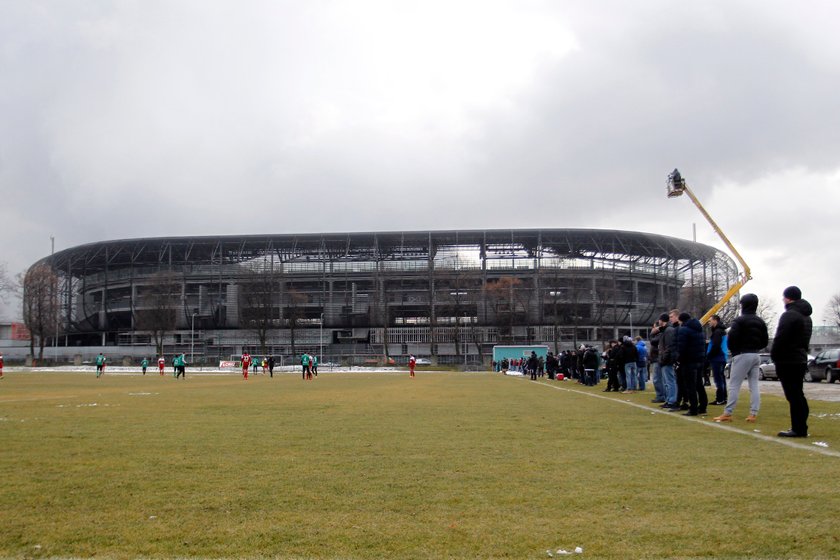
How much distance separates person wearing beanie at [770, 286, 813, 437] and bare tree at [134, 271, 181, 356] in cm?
9400

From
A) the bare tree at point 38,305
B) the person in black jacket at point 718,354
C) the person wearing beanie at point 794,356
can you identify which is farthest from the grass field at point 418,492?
the bare tree at point 38,305

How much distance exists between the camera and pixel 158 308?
9788 cm

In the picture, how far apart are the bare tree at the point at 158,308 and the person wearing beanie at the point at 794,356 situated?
9400 centimetres

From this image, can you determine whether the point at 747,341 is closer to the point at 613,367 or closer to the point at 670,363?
the point at 670,363

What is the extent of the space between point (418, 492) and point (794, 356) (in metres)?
5.95

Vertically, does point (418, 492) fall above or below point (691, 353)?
below

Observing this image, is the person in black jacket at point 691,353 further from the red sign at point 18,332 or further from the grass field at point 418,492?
the red sign at point 18,332

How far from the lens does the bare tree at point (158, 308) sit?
97.1m

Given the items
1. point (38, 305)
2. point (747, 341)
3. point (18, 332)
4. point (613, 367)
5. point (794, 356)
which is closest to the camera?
point (794, 356)

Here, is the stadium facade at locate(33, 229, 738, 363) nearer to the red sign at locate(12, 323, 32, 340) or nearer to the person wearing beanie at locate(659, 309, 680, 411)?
the red sign at locate(12, 323, 32, 340)

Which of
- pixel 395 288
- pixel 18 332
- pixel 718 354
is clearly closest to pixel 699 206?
pixel 718 354

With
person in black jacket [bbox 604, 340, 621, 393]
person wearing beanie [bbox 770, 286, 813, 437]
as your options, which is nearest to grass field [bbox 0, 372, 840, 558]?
person wearing beanie [bbox 770, 286, 813, 437]

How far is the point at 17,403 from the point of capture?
17.3m

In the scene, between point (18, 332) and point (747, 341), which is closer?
point (747, 341)
